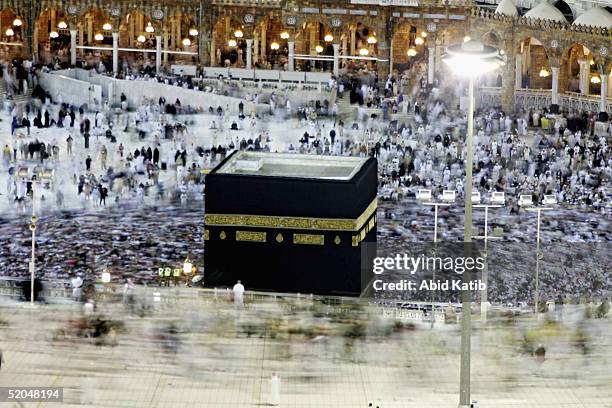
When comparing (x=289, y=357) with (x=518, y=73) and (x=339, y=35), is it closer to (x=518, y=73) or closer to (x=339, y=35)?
(x=518, y=73)

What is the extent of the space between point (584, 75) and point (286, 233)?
31646mm

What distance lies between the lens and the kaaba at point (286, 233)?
2000 inches

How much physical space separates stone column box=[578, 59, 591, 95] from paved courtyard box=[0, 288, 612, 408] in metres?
32.3

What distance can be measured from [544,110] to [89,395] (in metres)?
38.4

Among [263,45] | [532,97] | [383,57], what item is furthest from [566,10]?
[263,45]

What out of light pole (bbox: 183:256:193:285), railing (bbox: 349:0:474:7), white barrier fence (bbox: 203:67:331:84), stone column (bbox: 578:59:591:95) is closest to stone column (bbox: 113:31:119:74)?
white barrier fence (bbox: 203:67:331:84)

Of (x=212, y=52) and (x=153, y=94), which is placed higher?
(x=212, y=52)

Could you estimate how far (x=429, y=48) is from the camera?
270ft

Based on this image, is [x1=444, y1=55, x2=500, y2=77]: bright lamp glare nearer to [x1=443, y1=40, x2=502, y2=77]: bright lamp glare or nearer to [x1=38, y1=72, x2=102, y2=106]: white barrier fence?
[x1=443, y1=40, x2=502, y2=77]: bright lamp glare

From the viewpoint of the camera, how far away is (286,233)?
2008 inches

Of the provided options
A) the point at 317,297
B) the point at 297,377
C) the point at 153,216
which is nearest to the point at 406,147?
the point at 153,216

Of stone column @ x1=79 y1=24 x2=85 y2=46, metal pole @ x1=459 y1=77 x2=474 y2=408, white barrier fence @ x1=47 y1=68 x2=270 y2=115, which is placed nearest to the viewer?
metal pole @ x1=459 y1=77 x2=474 y2=408

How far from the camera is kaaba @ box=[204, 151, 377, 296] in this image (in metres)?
50.8

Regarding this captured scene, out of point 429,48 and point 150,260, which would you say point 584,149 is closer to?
point 429,48
